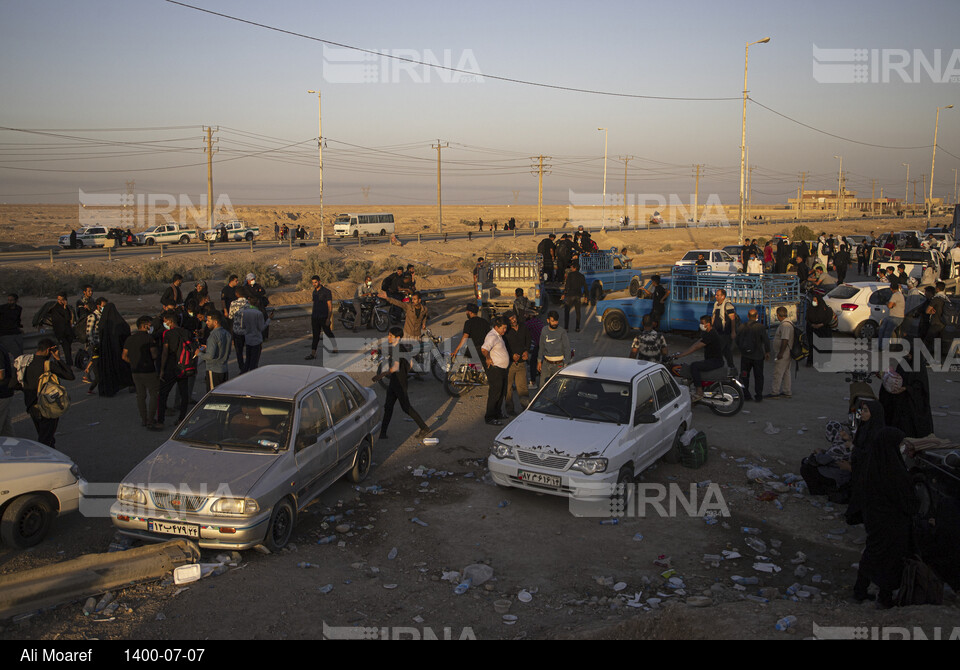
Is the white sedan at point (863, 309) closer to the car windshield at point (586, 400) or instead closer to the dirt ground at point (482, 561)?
the dirt ground at point (482, 561)

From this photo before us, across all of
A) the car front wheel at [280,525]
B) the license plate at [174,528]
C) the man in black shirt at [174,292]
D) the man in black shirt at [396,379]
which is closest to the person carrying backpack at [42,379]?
the license plate at [174,528]

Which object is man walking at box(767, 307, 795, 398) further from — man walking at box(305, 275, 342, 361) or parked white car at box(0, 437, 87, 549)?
parked white car at box(0, 437, 87, 549)

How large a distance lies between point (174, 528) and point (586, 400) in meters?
4.70

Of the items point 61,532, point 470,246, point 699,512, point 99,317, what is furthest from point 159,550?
point 470,246

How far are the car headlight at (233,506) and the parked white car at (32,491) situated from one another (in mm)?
1935

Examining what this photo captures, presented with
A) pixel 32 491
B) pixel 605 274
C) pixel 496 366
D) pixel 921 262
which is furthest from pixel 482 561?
pixel 921 262

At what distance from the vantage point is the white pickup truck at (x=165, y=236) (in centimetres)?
5015

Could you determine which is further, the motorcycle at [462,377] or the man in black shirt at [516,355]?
the motorcycle at [462,377]

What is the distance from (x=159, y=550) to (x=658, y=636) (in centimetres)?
418

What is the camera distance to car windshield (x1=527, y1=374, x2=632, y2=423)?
8391 mm

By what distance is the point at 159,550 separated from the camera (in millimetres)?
6176

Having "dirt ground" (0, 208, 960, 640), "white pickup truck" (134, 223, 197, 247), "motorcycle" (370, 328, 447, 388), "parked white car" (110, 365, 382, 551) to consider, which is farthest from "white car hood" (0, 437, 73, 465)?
"white pickup truck" (134, 223, 197, 247)

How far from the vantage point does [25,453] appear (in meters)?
7.20
